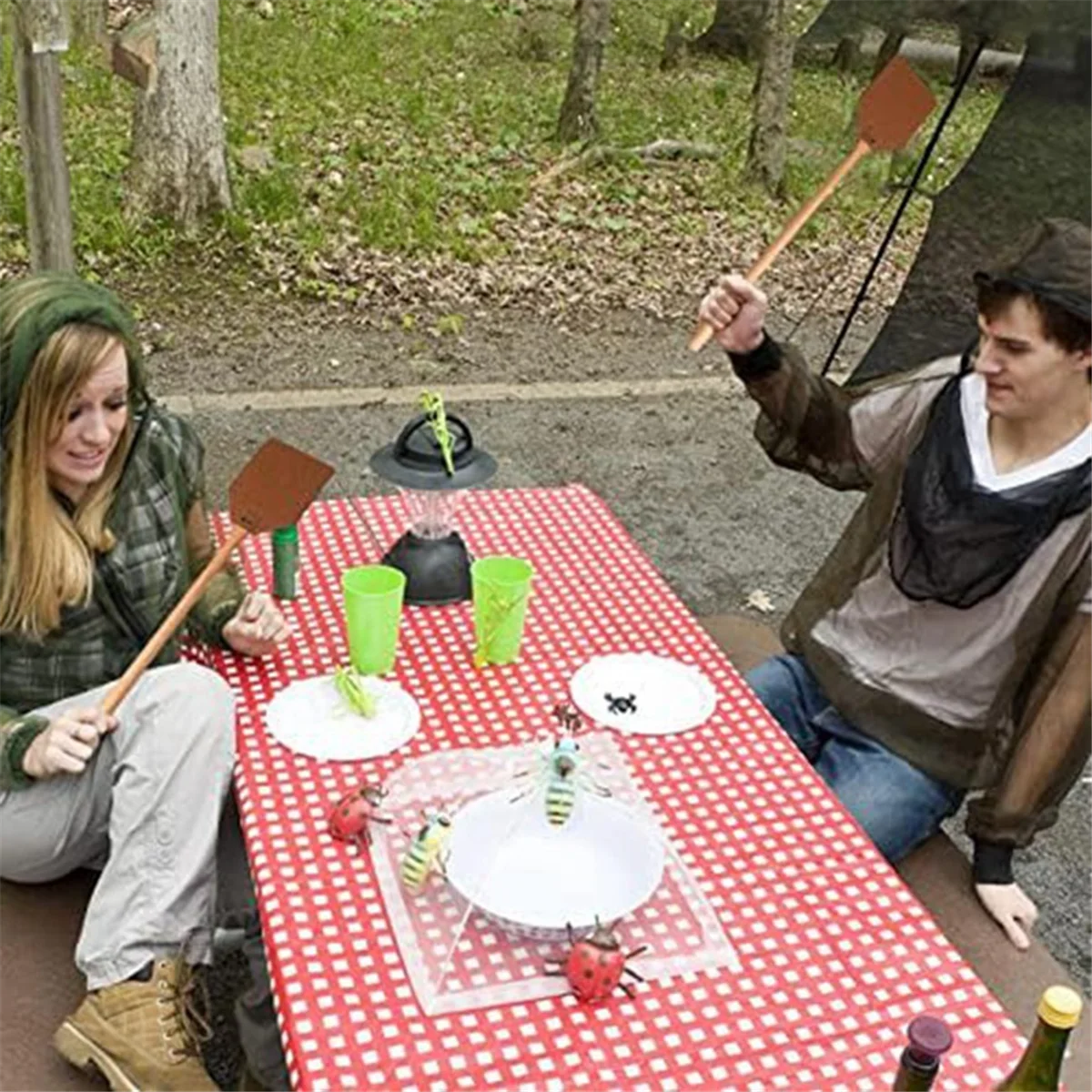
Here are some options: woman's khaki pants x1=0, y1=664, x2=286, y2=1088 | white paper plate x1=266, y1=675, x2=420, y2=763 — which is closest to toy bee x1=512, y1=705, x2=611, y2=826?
white paper plate x1=266, y1=675, x2=420, y2=763

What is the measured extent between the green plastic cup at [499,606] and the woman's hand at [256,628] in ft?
1.10

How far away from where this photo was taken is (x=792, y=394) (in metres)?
2.82

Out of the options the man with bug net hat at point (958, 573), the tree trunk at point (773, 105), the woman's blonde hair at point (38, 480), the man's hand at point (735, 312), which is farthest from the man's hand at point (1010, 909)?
the tree trunk at point (773, 105)

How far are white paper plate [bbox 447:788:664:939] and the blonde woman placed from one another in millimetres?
436

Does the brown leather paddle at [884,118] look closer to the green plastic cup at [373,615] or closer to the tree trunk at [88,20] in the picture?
the green plastic cup at [373,615]

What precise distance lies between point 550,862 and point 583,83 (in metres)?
8.01

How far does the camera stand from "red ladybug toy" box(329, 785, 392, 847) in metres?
1.98

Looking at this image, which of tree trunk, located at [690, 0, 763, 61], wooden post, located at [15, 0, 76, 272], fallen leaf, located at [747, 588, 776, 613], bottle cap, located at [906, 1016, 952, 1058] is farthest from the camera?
tree trunk, located at [690, 0, 763, 61]

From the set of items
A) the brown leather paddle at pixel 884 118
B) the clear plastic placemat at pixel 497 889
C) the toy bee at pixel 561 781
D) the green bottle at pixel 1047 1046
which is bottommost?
the clear plastic placemat at pixel 497 889

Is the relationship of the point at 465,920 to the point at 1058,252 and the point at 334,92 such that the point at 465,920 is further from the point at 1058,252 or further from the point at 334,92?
the point at 334,92

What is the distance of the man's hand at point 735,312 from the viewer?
262 centimetres

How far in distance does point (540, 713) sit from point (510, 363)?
12.7 ft

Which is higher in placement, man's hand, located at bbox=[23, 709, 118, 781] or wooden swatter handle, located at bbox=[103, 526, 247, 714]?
wooden swatter handle, located at bbox=[103, 526, 247, 714]

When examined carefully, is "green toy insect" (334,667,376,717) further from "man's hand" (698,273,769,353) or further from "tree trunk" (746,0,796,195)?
"tree trunk" (746,0,796,195)
